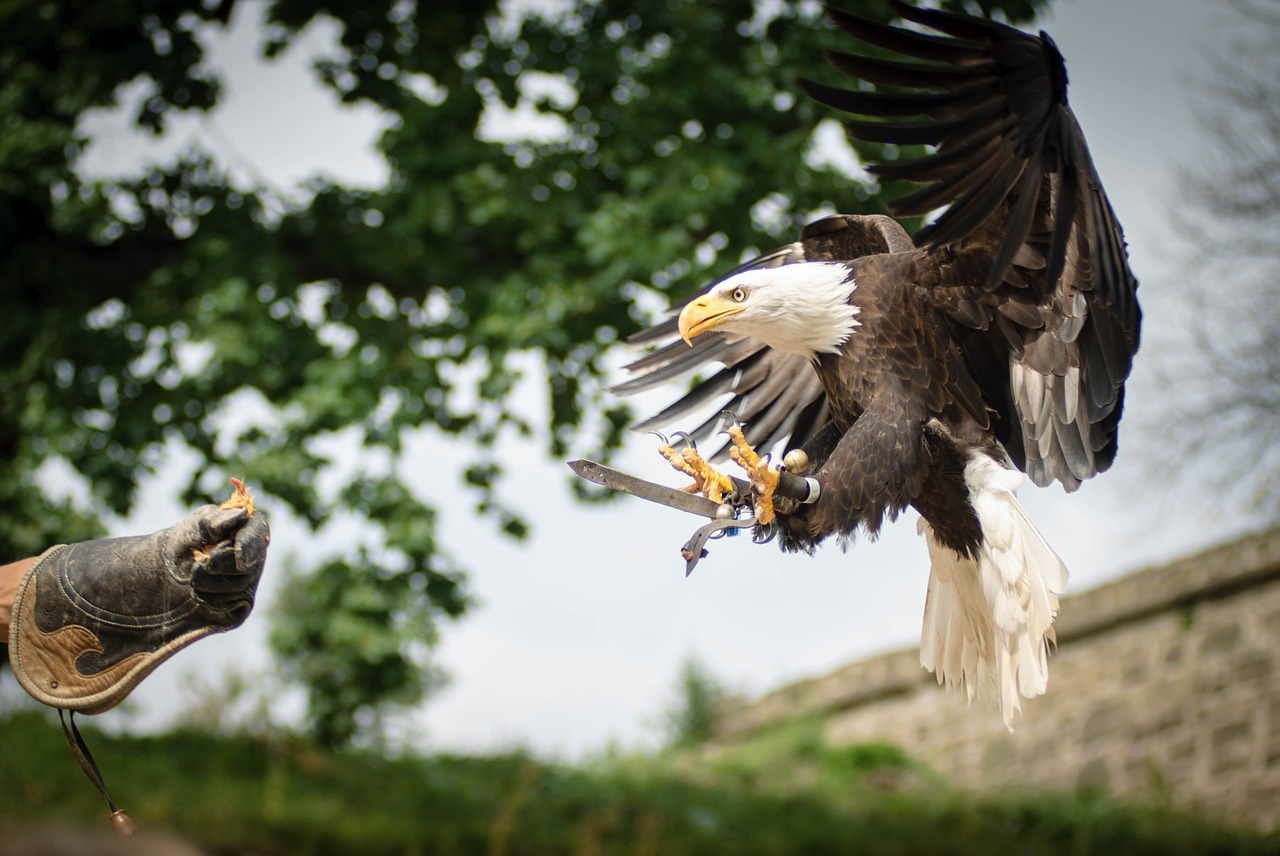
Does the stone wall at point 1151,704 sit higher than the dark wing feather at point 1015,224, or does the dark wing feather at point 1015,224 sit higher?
the dark wing feather at point 1015,224

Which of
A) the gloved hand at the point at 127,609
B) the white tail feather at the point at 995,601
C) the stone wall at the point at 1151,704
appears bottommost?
the stone wall at the point at 1151,704

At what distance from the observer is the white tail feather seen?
192 cm

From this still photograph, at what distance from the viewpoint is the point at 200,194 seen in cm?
730

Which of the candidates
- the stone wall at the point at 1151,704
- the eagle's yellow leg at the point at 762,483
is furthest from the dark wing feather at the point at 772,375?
the stone wall at the point at 1151,704

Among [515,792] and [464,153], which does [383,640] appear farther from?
[464,153]

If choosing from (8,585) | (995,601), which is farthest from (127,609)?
(995,601)

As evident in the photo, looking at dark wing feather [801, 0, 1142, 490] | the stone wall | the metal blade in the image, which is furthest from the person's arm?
the stone wall

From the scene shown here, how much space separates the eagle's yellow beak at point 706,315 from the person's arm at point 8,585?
103 centimetres

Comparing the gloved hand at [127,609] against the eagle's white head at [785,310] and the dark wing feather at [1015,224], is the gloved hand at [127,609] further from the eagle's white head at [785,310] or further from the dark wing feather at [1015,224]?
the dark wing feather at [1015,224]

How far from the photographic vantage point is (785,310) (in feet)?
6.23

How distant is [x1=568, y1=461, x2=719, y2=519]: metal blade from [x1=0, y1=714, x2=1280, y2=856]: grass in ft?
14.5

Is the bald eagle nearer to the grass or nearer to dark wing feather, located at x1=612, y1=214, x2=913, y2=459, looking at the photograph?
dark wing feather, located at x1=612, y1=214, x2=913, y2=459

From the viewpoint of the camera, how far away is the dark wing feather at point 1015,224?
1795 millimetres

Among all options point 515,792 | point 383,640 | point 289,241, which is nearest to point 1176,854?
point 515,792
